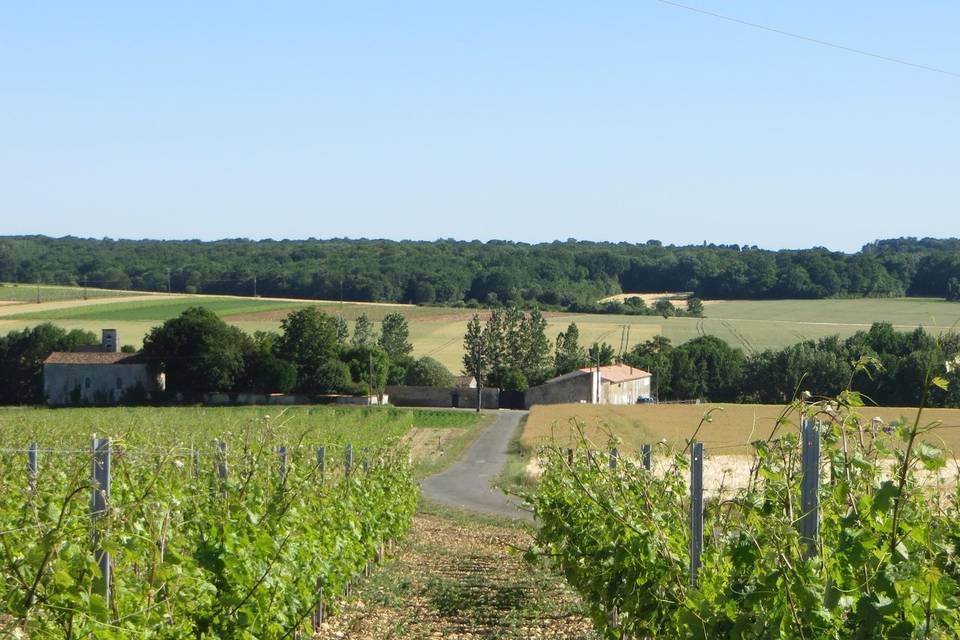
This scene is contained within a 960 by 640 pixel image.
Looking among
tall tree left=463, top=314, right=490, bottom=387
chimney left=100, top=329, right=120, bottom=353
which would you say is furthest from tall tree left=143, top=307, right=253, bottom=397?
tall tree left=463, top=314, right=490, bottom=387

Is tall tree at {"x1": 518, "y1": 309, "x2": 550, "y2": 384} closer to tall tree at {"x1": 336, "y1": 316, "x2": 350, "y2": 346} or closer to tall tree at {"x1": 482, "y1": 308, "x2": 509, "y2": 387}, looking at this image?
tall tree at {"x1": 482, "y1": 308, "x2": 509, "y2": 387}

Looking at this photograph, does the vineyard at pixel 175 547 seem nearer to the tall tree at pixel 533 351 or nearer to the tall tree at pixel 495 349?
the tall tree at pixel 495 349

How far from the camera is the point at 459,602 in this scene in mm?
10633

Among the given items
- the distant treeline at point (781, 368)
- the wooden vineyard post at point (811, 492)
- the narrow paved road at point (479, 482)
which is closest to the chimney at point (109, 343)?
the narrow paved road at point (479, 482)

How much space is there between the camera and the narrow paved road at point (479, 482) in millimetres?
23658

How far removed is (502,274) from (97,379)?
54.5m

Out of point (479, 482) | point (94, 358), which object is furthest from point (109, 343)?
point (479, 482)

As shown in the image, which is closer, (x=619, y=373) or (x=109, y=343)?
(x=109, y=343)

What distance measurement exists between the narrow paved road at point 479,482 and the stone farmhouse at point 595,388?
50.1 ft

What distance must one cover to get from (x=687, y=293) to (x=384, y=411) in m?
59.2

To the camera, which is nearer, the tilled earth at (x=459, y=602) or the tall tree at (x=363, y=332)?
the tilled earth at (x=459, y=602)

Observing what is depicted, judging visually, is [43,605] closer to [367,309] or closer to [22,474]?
[22,474]

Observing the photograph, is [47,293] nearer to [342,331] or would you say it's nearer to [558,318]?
[342,331]

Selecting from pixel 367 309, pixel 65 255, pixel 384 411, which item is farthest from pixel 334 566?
pixel 65 255
